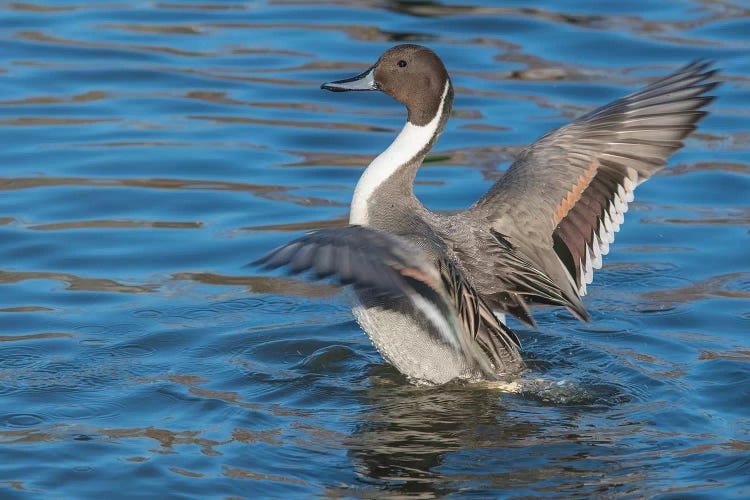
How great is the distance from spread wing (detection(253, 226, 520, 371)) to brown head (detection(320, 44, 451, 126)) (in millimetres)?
923

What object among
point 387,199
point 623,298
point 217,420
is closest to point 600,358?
point 623,298

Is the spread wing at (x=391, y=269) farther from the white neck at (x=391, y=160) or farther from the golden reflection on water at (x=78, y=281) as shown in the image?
the golden reflection on water at (x=78, y=281)

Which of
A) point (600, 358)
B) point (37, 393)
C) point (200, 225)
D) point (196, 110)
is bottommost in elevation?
point (600, 358)

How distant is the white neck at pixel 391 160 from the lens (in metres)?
5.39

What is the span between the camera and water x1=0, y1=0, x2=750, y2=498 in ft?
15.5

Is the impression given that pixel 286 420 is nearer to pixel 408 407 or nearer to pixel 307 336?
pixel 408 407

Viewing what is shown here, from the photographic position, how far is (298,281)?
6.77m

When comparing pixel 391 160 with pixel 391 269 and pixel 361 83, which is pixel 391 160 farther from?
pixel 391 269

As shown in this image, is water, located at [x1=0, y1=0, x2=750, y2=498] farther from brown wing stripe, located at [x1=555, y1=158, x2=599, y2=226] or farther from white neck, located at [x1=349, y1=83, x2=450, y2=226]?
white neck, located at [x1=349, y1=83, x2=450, y2=226]

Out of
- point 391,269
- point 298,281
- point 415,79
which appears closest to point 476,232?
point 415,79

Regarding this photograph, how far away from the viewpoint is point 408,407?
5.31m

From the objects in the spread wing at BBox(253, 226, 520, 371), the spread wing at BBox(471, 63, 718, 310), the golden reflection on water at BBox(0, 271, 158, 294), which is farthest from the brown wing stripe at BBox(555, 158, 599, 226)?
the golden reflection on water at BBox(0, 271, 158, 294)

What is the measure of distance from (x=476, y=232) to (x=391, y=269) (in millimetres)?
1092

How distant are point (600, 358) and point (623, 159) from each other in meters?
0.91
